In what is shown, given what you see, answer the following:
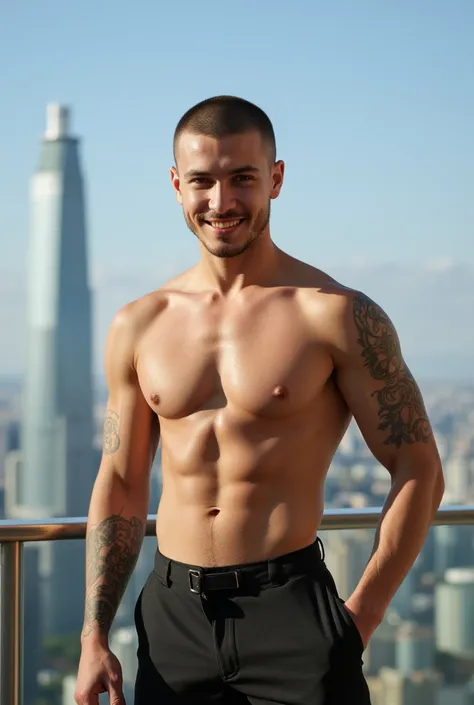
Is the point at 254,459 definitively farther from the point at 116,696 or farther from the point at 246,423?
the point at 116,696

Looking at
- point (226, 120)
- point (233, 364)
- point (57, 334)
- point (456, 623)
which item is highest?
point (57, 334)

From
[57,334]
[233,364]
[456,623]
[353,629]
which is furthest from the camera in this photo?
[57,334]

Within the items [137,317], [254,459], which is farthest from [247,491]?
[137,317]

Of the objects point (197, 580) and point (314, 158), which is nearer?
point (197, 580)

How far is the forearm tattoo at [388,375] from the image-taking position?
191 cm

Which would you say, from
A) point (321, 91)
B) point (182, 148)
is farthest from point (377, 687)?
point (321, 91)

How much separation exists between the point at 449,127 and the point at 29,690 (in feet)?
130

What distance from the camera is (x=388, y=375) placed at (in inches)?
75.8

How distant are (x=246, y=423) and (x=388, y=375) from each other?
0.27m

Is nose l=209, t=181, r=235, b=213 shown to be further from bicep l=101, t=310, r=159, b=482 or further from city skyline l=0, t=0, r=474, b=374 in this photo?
city skyline l=0, t=0, r=474, b=374

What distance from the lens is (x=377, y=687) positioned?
2523 mm

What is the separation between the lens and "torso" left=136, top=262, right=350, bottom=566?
1.90 m

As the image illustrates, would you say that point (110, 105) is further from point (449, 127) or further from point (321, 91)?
point (449, 127)

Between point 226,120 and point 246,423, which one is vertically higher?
point 226,120
